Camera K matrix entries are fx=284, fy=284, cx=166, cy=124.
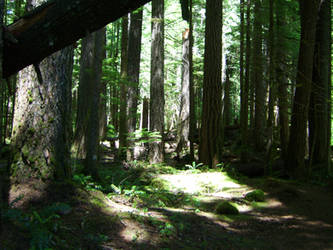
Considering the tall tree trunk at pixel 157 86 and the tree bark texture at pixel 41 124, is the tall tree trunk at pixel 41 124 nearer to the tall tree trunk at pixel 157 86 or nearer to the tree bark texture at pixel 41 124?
the tree bark texture at pixel 41 124

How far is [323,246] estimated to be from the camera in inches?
185

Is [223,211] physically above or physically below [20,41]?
below

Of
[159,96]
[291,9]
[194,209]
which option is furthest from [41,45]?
[291,9]

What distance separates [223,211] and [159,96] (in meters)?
7.33

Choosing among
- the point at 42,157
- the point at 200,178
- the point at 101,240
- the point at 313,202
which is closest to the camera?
the point at 101,240

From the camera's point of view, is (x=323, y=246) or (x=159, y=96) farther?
(x=159, y=96)

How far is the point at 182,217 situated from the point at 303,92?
6088mm

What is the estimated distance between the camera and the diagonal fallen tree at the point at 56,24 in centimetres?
224

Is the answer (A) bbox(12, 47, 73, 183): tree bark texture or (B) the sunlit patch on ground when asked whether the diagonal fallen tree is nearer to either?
(A) bbox(12, 47, 73, 183): tree bark texture

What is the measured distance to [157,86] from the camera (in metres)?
12.6

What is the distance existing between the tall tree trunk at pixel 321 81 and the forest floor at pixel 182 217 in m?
2.00

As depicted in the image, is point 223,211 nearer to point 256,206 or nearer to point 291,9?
point 256,206

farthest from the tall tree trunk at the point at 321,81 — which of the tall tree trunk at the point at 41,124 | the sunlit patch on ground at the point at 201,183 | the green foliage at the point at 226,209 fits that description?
the tall tree trunk at the point at 41,124

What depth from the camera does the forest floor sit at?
3.47m
